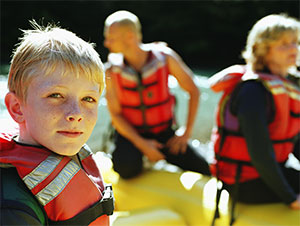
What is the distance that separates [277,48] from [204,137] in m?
1.94

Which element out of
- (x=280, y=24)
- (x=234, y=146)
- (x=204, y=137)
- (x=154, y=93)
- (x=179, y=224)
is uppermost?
(x=280, y=24)

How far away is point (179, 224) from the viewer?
138 centimetres

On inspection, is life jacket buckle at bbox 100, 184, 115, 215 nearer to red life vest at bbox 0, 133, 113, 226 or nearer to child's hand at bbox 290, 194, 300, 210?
red life vest at bbox 0, 133, 113, 226

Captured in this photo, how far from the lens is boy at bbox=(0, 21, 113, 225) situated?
66cm

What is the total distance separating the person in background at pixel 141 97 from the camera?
183 cm

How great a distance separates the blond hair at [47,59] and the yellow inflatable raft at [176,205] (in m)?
0.76

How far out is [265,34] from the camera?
148cm

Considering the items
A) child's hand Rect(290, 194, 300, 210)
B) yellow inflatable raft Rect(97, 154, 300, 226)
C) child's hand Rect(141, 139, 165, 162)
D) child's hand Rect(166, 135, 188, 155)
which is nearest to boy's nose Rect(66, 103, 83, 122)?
yellow inflatable raft Rect(97, 154, 300, 226)

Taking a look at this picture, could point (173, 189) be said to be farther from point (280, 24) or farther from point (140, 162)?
point (280, 24)

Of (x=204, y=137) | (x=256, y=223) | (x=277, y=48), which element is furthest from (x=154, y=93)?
(x=204, y=137)

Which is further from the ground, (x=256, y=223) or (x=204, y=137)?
(x=256, y=223)

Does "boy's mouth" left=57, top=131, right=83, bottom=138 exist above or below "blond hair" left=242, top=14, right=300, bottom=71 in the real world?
below

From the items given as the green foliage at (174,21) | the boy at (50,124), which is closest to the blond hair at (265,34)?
the boy at (50,124)

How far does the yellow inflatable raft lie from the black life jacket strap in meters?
0.53
